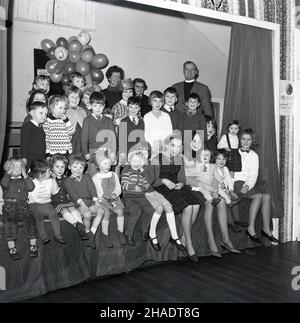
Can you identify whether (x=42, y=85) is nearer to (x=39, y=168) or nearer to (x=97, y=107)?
(x=97, y=107)

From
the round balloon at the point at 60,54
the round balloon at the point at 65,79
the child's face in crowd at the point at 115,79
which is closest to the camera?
the child's face in crowd at the point at 115,79

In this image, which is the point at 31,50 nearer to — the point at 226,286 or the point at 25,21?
the point at 25,21

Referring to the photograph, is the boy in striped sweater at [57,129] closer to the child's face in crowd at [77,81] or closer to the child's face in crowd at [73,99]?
the child's face in crowd at [73,99]

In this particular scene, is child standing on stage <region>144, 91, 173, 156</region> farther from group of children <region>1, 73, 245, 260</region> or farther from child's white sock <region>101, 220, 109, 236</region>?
child's white sock <region>101, 220, 109, 236</region>

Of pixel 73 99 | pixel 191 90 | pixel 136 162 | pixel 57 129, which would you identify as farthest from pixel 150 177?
pixel 191 90

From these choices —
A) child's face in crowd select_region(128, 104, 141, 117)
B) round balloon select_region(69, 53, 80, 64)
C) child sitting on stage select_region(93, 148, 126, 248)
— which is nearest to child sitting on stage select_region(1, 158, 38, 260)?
child sitting on stage select_region(93, 148, 126, 248)

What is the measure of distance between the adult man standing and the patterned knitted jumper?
1681 mm

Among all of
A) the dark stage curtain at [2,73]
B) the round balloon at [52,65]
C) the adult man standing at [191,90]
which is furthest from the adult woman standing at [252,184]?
the dark stage curtain at [2,73]

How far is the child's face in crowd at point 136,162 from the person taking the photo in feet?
12.3

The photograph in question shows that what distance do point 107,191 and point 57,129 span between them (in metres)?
0.72

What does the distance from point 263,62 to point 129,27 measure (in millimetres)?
2532

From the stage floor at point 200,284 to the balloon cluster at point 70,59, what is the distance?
2.76 m

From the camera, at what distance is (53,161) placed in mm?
3441
